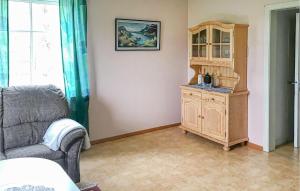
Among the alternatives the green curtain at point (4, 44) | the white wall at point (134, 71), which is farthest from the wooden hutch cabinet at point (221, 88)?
the green curtain at point (4, 44)

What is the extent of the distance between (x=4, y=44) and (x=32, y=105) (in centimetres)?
83

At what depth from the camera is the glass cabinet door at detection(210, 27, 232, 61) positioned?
4.25 m

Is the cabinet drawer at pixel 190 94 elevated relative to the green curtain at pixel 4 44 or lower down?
lower down

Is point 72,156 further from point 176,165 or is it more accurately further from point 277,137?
point 277,137

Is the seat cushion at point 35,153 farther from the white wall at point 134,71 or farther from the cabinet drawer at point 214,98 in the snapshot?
the cabinet drawer at point 214,98

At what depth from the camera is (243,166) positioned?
12.1 ft

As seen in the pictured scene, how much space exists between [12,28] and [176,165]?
2691 millimetres

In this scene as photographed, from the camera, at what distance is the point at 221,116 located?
427 cm

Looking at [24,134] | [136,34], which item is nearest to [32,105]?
[24,134]

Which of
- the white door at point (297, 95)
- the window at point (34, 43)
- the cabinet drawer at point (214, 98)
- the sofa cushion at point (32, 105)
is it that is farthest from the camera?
the cabinet drawer at point (214, 98)

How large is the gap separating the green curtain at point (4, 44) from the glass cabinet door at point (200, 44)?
2720 mm

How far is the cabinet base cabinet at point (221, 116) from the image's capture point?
13.8ft

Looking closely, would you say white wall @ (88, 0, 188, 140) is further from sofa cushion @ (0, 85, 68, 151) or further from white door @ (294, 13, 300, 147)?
white door @ (294, 13, 300, 147)

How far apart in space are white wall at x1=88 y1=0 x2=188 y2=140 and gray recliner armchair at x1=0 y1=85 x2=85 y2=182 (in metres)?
1.00
